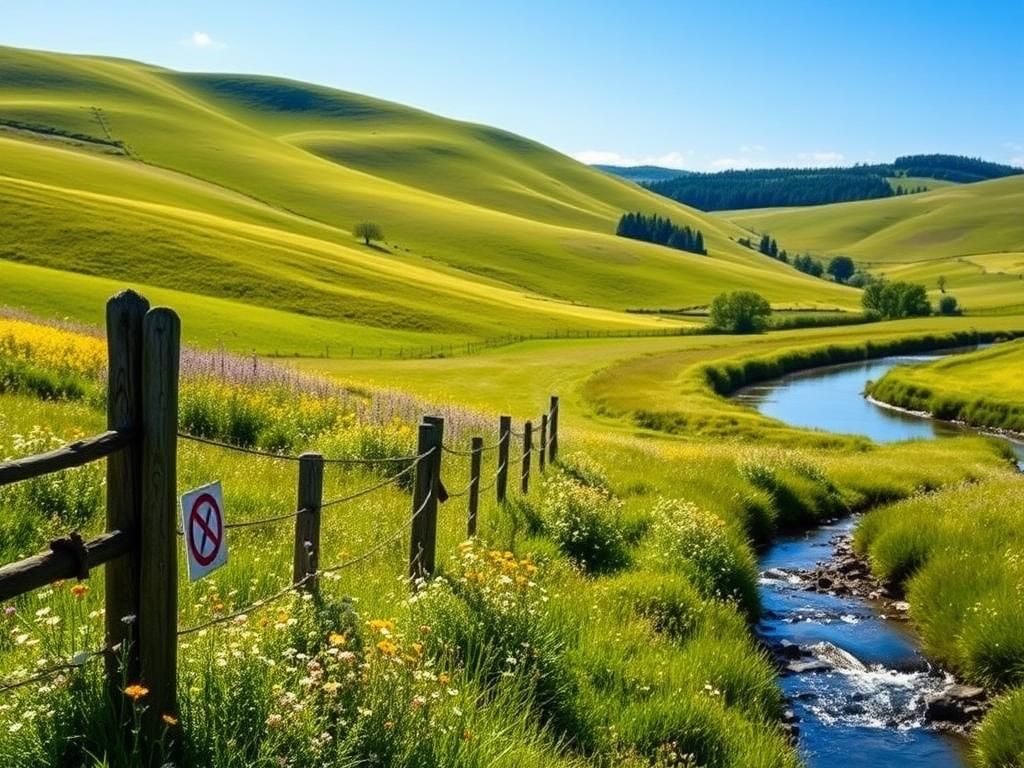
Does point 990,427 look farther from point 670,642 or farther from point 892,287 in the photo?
point 892,287

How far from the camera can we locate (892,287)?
5561 inches

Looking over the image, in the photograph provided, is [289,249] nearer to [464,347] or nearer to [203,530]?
[464,347]

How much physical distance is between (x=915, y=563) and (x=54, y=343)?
1788 cm

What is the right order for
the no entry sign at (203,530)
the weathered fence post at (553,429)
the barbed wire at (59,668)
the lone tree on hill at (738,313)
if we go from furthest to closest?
the lone tree on hill at (738,313), the weathered fence post at (553,429), the no entry sign at (203,530), the barbed wire at (59,668)

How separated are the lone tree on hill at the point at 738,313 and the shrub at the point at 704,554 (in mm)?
95107

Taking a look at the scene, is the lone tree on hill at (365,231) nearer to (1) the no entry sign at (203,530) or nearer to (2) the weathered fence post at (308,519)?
(2) the weathered fence post at (308,519)

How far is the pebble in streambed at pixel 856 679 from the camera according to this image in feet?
37.1

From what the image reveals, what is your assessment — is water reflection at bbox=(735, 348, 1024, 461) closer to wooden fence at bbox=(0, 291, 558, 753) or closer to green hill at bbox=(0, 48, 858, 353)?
green hill at bbox=(0, 48, 858, 353)

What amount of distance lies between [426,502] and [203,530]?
456 centimetres

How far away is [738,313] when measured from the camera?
10906 cm

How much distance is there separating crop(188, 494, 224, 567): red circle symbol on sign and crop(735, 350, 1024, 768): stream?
8141mm

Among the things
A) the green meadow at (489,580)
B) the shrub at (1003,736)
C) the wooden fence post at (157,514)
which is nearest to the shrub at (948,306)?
the green meadow at (489,580)

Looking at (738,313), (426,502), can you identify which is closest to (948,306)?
(738,313)

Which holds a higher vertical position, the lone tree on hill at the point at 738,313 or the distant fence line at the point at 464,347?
the lone tree on hill at the point at 738,313
